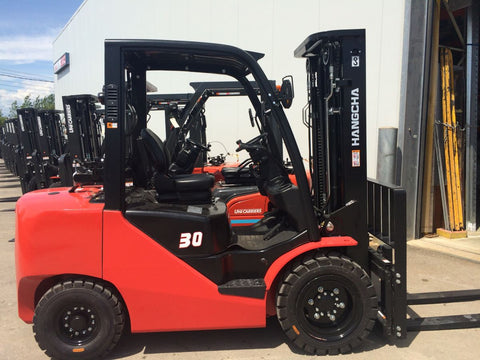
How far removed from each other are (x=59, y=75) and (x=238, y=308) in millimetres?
27892

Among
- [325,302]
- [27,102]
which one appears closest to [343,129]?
[325,302]

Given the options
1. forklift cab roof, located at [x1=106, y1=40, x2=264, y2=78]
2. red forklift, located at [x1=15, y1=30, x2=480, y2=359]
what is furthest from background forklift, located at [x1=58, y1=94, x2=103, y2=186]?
red forklift, located at [x1=15, y1=30, x2=480, y2=359]

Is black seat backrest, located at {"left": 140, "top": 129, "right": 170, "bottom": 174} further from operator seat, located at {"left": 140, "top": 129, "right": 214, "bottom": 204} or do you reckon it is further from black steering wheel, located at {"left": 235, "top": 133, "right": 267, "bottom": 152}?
black steering wheel, located at {"left": 235, "top": 133, "right": 267, "bottom": 152}

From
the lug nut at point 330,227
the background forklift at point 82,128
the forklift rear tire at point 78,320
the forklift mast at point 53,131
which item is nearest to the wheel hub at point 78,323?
the forklift rear tire at point 78,320

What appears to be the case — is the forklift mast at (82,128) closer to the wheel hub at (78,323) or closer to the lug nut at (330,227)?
the wheel hub at (78,323)

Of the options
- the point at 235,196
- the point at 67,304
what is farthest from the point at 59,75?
the point at 67,304

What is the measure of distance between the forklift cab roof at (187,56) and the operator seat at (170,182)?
670 mm

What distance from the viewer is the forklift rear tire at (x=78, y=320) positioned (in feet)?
9.71

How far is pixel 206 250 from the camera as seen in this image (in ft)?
10.1

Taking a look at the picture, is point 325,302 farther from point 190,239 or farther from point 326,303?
point 190,239

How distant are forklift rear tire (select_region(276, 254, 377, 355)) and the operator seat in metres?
1.05

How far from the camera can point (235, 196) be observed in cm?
585

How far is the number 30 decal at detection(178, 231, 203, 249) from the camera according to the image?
3.05 m

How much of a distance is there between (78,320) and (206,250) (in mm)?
1135
